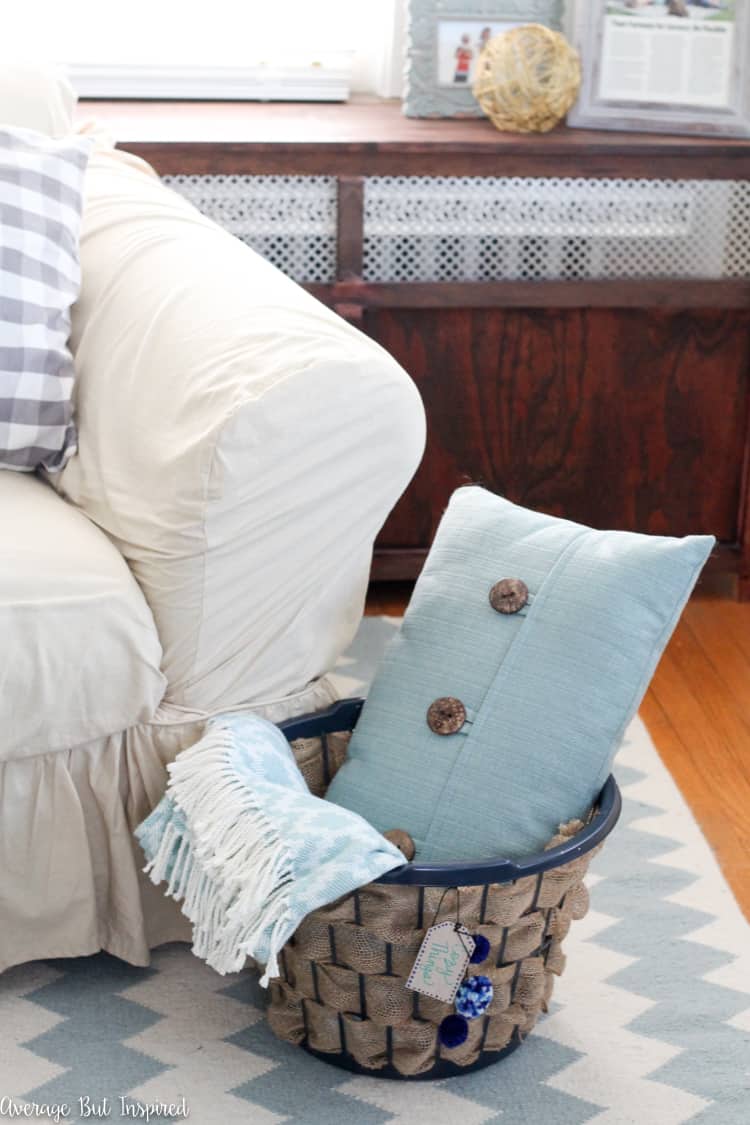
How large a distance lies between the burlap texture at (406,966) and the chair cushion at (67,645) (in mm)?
265

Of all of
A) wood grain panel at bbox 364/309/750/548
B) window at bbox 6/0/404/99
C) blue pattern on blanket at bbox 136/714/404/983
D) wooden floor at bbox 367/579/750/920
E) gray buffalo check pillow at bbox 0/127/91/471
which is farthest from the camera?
window at bbox 6/0/404/99

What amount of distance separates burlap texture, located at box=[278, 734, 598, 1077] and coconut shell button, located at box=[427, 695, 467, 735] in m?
0.13

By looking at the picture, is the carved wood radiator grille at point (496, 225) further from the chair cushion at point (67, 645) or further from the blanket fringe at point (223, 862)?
the blanket fringe at point (223, 862)

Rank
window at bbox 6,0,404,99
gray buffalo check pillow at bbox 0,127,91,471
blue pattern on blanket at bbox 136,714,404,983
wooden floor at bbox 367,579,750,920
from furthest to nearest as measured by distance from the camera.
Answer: window at bbox 6,0,404,99
wooden floor at bbox 367,579,750,920
gray buffalo check pillow at bbox 0,127,91,471
blue pattern on blanket at bbox 136,714,404,983

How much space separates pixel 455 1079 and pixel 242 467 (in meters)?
0.56

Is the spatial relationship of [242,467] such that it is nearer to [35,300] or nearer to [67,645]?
[67,645]

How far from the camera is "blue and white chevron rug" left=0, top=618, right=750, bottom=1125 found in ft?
3.93

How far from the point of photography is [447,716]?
49.9 inches

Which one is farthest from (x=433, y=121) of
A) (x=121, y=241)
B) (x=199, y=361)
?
(x=199, y=361)

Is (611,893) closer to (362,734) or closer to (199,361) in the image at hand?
(362,734)

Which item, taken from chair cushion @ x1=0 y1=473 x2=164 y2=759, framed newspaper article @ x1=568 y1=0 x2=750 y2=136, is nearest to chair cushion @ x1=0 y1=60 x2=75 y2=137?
chair cushion @ x1=0 y1=473 x2=164 y2=759

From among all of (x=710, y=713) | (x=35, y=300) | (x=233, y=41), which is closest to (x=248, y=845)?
(x=35, y=300)

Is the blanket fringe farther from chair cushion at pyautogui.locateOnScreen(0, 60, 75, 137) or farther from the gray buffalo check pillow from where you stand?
chair cushion at pyautogui.locateOnScreen(0, 60, 75, 137)

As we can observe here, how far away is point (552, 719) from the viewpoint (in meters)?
1.24
